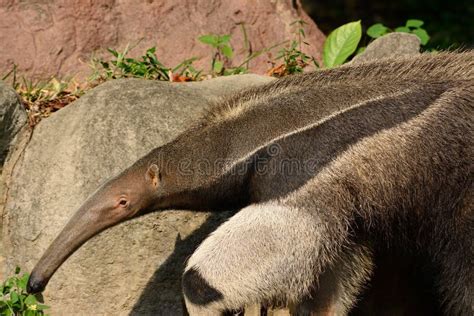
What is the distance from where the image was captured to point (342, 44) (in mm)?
9430

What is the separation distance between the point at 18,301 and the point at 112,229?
897mm

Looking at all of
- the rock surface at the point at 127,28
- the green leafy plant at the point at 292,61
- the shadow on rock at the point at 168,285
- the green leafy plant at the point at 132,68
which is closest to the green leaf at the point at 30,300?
the shadow on rock at the point at 168,285

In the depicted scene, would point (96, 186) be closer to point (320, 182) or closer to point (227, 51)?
point (320, 182)

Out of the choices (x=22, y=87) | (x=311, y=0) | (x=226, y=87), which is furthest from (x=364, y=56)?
(x=311, y=0)

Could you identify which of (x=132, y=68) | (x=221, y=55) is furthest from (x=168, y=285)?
(x=221, y=55)

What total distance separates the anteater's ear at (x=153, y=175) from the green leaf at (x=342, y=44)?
317cm

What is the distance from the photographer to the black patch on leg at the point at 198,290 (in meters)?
6.27

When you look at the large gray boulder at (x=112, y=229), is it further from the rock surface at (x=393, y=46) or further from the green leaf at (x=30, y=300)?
the rock surface at (x=393, y=46)

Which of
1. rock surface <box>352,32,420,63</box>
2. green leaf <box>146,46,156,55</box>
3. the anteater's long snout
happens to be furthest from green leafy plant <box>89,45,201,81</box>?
the anteater's long snout

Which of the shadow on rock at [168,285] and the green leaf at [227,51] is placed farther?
the green leaf at [227,51]

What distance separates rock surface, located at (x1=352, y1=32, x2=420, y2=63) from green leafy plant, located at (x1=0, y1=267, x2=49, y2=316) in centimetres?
373

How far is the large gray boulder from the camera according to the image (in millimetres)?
7438

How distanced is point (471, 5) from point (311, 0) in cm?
272

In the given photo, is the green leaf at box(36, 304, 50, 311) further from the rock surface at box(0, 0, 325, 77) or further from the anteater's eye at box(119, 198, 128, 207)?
the rock surface at box(0, 0, 325, 77)
